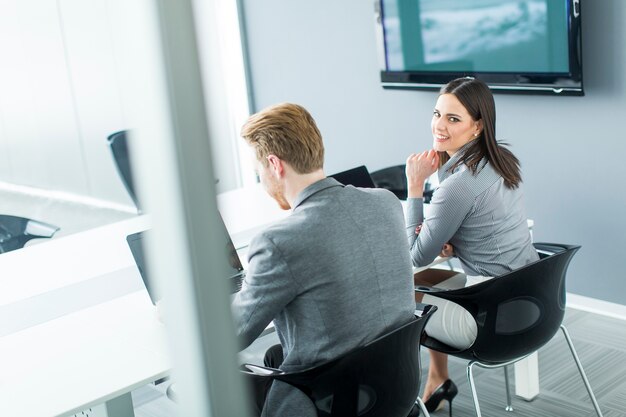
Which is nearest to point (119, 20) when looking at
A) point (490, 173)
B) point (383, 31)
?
point (490, 173)

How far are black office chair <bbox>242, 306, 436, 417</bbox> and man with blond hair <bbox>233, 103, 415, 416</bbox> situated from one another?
1.7 inches

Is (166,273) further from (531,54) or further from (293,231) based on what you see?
(531,54)

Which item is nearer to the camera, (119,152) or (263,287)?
(263,287)

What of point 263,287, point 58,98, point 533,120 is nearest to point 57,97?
point 58,98

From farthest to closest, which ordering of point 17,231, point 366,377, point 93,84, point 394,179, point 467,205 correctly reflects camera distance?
point 93,84 → point 394,179 → point 17,231 → point 467,205 → point 366,377

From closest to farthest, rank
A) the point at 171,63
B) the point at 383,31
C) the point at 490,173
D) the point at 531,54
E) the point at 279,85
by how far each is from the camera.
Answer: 1. the point at 171,63
2. the point at 490,173
3. the point at 531,54
4. the point at 383,31
5. the point at 279,85

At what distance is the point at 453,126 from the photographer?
263cm

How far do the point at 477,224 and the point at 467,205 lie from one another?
0.27ft

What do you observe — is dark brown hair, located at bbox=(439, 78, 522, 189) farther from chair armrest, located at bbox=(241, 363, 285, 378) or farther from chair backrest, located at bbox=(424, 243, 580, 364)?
chair armrest, located at bbox=(241, 363, 285, 378)

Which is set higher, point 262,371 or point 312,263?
point 312,263

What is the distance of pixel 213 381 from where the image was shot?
58 cm

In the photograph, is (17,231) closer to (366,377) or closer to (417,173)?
(417,173)

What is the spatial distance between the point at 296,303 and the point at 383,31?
2.94 meters

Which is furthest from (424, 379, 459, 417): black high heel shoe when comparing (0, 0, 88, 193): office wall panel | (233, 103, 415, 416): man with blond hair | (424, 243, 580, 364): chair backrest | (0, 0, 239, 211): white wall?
(0, 0, 88, 193): office wall panel
